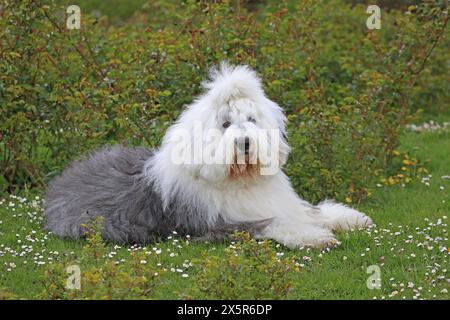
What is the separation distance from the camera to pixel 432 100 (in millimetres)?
12188

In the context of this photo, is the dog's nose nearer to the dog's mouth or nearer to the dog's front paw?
the dog's mouth

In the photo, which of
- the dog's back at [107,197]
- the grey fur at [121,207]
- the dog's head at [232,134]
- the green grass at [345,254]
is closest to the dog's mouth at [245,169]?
the dog's head at [232,134]

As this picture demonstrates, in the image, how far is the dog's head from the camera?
263 inches

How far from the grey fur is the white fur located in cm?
11

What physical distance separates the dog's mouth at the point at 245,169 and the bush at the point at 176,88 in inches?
59.3

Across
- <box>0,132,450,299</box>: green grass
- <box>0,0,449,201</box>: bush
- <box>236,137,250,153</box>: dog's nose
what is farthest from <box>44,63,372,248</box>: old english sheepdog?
<box>0,0,449,201</box>: bush

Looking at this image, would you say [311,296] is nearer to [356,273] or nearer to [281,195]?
[356,273]

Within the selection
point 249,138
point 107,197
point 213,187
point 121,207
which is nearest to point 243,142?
point 249,138

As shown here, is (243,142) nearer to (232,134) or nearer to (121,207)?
(232,134)

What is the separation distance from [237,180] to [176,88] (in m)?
2.53

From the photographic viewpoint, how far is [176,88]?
9297mm

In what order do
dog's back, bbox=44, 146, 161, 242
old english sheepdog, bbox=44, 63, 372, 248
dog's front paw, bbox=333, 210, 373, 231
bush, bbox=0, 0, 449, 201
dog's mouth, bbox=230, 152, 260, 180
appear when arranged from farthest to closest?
bush, bbox=0, 0, 449, 201 → dog's front paw, bbox=333, 210, 373, 231 → dog's back, bbox=44, 146, 161, 242 → old english sheepdog, bbox=44, 63, 372, 248 → dog's mouth, bbox=230, 152, 260, 180
